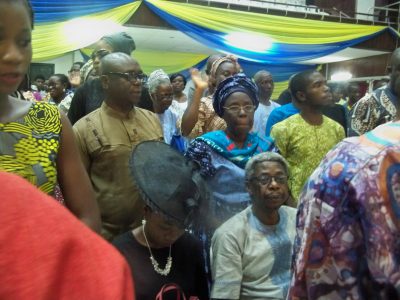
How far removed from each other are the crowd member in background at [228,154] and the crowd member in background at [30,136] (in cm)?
118

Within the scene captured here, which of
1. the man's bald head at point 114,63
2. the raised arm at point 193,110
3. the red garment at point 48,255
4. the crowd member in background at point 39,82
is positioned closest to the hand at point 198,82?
the raised arm at point 193,110

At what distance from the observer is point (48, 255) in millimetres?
492

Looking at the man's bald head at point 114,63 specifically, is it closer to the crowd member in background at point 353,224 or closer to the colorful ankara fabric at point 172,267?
the colorful ankara fabric at point 172,267

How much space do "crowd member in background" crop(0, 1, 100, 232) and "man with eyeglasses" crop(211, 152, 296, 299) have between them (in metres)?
1.04

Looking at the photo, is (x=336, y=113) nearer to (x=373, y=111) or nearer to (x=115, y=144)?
(x=373, y=111)

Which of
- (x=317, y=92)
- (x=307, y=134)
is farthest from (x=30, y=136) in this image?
(x=317, y=92)

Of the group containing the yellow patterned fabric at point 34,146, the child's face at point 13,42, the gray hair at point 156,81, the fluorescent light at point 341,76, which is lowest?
the fluorescent light at point 341,76

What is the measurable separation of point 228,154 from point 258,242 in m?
0.50

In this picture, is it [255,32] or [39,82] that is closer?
[255,32]

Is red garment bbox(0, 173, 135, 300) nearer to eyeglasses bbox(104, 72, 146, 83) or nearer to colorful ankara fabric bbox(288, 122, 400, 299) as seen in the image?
colorful ankara fabric bbox(288, 122, 400, 299)

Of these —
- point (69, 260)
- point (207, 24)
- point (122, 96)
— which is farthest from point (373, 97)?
point (207, 24)

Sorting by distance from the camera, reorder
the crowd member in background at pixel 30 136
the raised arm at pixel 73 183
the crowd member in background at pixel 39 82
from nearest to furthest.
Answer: the crowd member in background at pixel 30 136, the raised arm at pixel 73 183, the crowd member in background at pixel 39 82

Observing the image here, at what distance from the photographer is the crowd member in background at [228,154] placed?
8.27 feet

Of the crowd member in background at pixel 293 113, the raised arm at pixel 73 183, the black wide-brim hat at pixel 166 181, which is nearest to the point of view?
the raised arm at pixel 73 183
